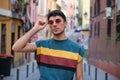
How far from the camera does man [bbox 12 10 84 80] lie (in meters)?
4.37

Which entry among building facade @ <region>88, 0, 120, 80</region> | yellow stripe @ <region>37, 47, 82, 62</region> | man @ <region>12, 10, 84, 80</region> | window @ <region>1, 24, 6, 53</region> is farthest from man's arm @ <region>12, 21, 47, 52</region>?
window @ <region>1, 24, 6, 53</region>

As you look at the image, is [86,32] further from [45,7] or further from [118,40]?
[118,40]

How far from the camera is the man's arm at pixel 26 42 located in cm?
443

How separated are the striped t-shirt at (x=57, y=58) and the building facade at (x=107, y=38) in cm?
1659

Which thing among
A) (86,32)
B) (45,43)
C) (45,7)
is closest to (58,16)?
(45,43)

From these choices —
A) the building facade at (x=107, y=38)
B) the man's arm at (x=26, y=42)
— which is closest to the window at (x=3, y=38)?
the building facade at (x=107, y=38)

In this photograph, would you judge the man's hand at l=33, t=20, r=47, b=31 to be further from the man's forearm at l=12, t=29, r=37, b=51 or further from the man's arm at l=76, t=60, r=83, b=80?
the man's arm at l=76, t=60, r=83, b=80

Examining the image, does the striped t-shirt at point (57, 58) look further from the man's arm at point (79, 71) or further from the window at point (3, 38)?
the window at point (3, 38)

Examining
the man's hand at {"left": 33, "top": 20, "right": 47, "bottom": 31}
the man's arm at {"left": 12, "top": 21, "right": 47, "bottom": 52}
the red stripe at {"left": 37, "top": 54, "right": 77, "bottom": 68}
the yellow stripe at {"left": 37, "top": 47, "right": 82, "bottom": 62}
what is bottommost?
the red stripe at {"left": 37, "top": 54, "right": 77, "bottom": 68}

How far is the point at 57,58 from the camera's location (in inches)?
173

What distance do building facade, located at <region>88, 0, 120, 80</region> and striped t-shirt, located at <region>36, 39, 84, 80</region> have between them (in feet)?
54.4

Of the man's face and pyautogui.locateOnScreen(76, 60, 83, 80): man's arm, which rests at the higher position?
the man's face

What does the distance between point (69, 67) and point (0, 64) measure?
53.5 feet

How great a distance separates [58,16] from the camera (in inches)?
177
